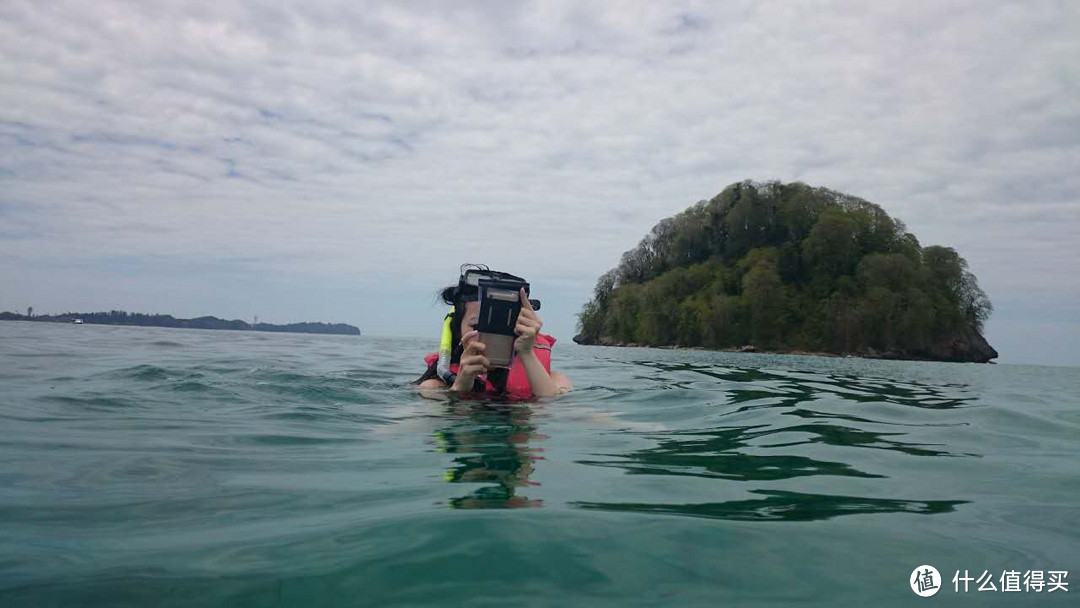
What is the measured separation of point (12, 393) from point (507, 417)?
16.2 ft

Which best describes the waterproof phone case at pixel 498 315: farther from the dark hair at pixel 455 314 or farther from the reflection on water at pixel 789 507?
the reflection on water at pixel 789 507

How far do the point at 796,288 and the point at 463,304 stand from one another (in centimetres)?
8424

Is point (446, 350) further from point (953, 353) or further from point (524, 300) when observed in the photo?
point (953, 353)

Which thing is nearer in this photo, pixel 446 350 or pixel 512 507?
pixel 512 507

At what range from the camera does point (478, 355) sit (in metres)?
5.61

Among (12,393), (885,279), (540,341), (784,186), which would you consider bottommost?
(12,393)

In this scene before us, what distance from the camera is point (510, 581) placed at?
1.99m

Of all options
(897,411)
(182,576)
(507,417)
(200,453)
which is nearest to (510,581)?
(182,576)

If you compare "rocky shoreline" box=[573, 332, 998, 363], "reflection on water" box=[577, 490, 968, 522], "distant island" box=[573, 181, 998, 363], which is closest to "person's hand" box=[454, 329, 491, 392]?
"reflection on water" box=[577, 490, 968, 522]

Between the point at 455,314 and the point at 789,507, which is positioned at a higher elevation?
the point at 455,314

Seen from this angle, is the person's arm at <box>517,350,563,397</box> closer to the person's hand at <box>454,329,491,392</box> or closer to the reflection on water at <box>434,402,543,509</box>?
the reflection on water at <box>434,402,543,509</box>

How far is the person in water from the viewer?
5602 millimetres

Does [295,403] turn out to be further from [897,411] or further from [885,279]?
[885,279]

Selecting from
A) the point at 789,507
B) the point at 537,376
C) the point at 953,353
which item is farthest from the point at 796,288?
the point at 789,507
